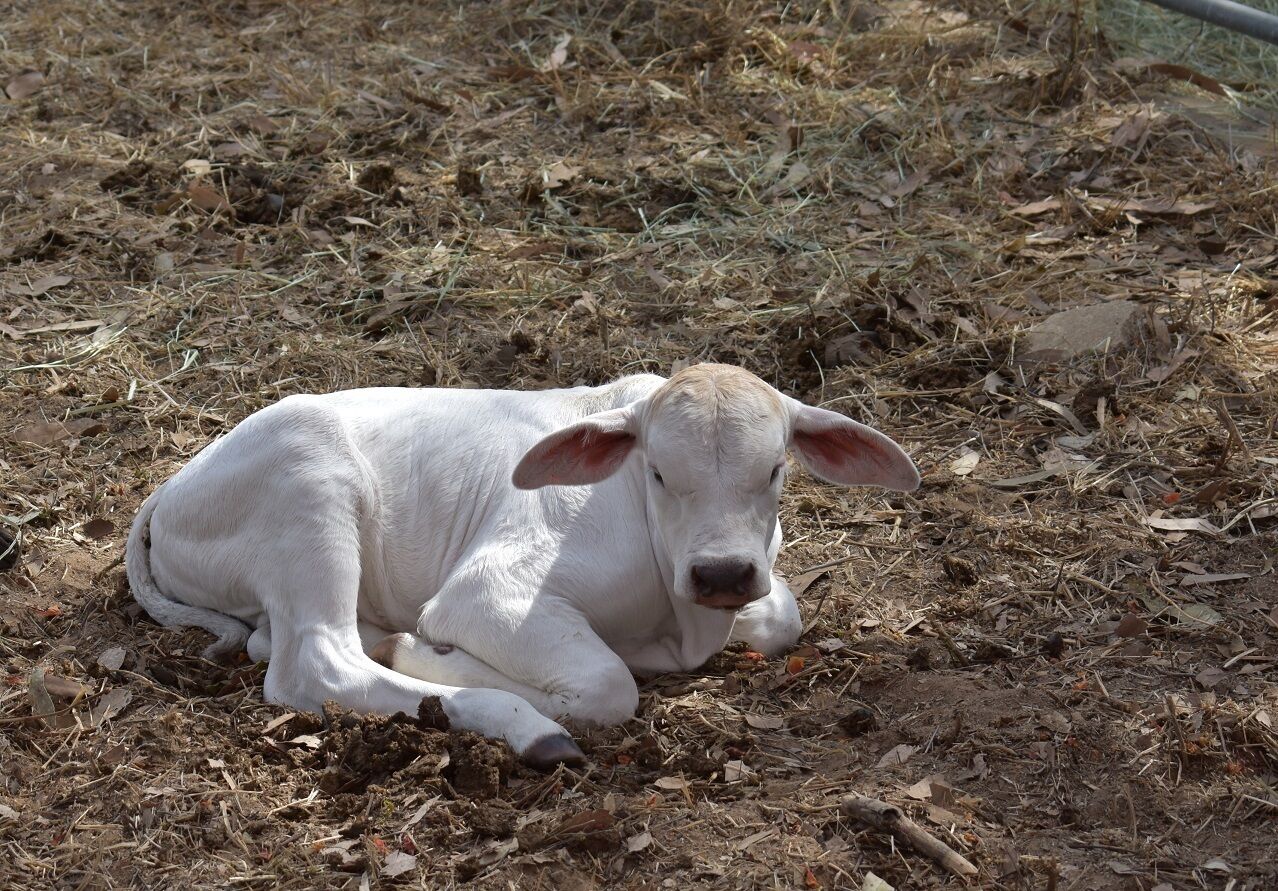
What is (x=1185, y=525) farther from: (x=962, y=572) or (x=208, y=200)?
(x=208, y=200)

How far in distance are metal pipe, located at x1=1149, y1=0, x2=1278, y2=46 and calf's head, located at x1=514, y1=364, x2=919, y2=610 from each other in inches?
101

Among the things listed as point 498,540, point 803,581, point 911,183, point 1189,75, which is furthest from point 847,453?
point 1189,75

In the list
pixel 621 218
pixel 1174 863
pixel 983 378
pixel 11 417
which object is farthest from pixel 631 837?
pixel 621 218

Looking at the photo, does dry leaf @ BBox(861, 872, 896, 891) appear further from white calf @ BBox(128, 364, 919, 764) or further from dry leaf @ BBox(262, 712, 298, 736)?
dry leaf @ BBox(262, 712, 298, 736)

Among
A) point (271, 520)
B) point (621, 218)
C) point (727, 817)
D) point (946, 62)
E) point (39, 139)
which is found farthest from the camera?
point (946, 62)

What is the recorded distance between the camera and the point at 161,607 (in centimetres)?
500

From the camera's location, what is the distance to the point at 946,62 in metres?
9.00

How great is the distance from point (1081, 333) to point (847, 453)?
90.0 inches

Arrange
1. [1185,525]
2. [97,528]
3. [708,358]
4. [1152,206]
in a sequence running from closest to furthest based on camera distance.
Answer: [1185,525], [97,528], [708,358], [1152,206]

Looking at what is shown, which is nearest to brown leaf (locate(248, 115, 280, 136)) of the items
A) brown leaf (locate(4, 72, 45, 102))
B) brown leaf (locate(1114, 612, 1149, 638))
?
brown leaf (locate(4, 72, 45, 102))

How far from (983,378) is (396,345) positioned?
2667 mm

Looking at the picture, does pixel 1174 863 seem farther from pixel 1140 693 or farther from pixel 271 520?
pixel 271 520

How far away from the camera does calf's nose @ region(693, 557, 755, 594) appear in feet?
13.5

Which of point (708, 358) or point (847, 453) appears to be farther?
point (708, 358)
